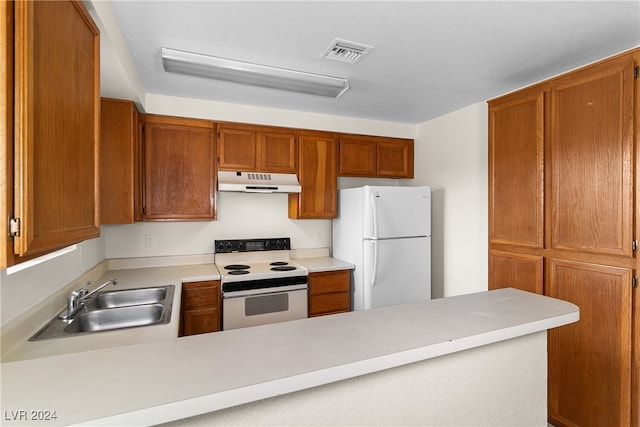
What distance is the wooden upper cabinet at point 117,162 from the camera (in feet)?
7.72

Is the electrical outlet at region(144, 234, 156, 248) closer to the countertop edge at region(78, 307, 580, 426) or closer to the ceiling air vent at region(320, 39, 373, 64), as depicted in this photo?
the ceiling air vent at region(320, 39, 373, 64)

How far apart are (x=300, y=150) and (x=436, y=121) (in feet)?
5.23

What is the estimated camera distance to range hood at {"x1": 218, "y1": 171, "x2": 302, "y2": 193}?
2.97 metres

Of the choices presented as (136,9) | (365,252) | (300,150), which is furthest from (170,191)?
(365,252)

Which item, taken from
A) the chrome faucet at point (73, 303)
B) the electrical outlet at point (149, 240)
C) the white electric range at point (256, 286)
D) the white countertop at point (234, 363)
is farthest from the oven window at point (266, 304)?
the white countertop at point (234, 363)

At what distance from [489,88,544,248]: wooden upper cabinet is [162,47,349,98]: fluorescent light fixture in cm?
125

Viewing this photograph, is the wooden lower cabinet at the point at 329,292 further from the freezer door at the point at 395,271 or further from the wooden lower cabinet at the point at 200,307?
the wooden lower cabinet at the point at 200,307

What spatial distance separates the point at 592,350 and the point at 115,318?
2881 millimetres

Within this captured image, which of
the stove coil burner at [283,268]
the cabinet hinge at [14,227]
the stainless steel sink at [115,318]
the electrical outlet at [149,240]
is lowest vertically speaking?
the stainless steel sink at [115,318]

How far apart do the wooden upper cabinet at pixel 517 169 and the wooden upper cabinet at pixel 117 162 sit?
→ 2809 millimetres

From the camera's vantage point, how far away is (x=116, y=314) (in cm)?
187

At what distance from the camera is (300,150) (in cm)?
332

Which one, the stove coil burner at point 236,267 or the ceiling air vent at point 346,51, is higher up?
the ceiling air vent at point 346,51

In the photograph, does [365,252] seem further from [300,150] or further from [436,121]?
[436,121]
